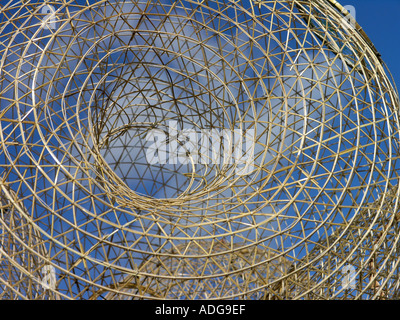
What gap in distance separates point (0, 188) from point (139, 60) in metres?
18.0

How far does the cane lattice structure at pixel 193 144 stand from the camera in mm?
29859

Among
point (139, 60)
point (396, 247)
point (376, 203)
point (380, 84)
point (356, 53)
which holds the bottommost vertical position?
point (396, 247)

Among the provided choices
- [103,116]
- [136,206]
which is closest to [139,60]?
[103,116]

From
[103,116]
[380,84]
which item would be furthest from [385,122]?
[103,116]

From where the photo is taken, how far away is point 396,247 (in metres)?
29.6

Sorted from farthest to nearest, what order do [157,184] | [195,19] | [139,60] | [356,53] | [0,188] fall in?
[157,184]
[139,60]
[195,19]
[356,53]
[0,188]

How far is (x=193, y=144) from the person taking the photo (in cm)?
4788

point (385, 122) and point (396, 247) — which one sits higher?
point (385, 122)

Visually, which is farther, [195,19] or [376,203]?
[195,19]

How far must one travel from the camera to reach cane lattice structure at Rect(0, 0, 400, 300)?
2986 centimetres

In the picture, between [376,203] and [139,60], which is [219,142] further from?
[376,203]

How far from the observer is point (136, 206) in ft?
104
